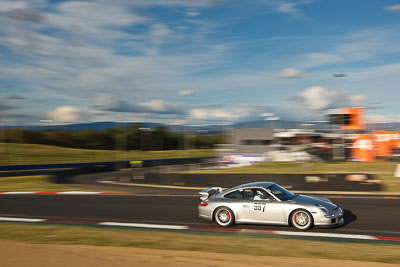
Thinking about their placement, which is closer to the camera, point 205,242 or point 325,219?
point 205,242

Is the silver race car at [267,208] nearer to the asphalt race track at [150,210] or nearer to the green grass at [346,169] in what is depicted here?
the asphalt race track at [150,210]

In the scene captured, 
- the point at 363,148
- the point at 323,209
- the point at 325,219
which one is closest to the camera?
the point at 325,219

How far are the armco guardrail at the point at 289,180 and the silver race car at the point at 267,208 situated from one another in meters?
7.15

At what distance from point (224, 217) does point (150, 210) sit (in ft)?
11.5

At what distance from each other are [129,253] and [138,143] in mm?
60906

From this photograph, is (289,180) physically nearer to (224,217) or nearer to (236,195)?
(236,195)

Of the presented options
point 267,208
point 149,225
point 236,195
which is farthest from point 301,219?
point 149,225

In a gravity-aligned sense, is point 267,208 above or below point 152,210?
above

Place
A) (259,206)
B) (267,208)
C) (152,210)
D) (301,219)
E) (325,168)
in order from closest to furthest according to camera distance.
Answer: (301,219), (267,208), (259,206), (152,210), (325,168)

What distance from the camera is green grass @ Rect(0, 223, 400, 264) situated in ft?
22.4

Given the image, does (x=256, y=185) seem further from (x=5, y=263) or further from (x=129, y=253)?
(x=5, y=263)

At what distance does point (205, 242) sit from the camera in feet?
26.0

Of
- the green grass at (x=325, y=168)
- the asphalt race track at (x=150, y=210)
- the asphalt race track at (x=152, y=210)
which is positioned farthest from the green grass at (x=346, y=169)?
the asphalt race track at (x=150, y=210)

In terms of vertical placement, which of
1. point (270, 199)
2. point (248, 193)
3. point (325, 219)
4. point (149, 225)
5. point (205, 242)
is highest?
point (248, 193)
